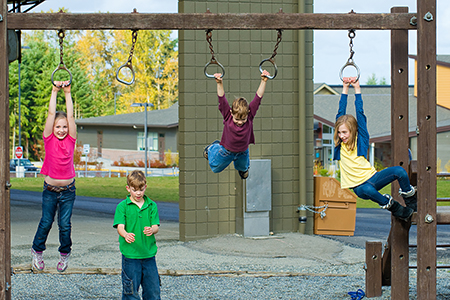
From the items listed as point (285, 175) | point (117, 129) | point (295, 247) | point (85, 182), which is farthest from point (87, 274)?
point (117, 129)

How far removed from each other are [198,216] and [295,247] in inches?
78.9

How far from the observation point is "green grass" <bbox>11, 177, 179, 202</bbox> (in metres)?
22.9

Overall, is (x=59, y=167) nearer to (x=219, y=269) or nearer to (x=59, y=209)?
(x=59, y=209)

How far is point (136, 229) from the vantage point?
5.18 m

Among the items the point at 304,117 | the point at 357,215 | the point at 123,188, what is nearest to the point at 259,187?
the point at 304,117

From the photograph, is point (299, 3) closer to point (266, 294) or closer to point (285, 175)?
point (285, 175)

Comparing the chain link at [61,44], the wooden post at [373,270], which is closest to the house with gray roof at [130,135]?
the wooden post at [373,270]

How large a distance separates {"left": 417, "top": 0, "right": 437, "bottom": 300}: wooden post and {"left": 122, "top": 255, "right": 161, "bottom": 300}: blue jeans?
2.71 metres

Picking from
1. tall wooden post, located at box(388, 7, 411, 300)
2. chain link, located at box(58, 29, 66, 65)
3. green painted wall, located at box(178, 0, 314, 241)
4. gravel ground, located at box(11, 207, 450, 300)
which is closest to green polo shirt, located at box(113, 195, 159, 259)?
chain link, located at box(58, 29, 66, 65)

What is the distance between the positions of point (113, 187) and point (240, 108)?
841 inches

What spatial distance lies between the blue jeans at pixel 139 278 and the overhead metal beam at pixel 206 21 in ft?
7.48

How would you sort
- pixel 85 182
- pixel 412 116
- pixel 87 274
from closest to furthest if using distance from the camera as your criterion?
pixel 87 274 < pixel 85 182 < pixel 412 116

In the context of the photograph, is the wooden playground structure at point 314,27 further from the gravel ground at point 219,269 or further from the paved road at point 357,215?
the paved road at point 357,215

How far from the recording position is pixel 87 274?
25.6ft
